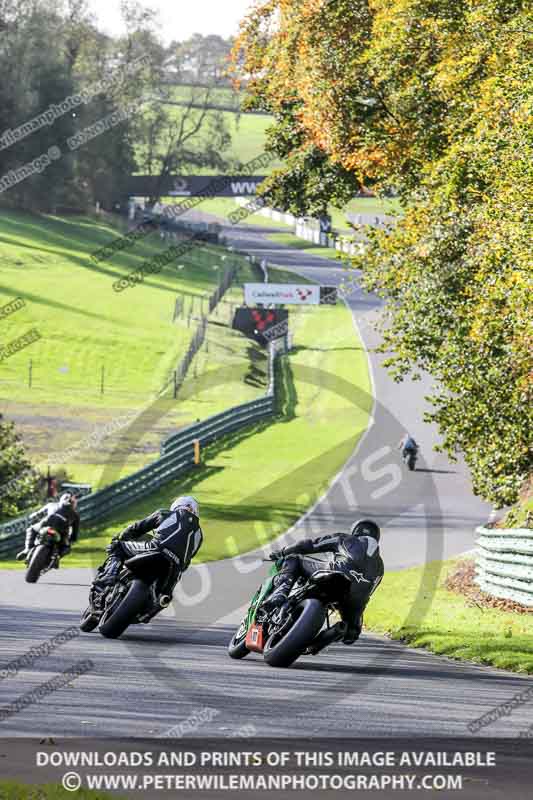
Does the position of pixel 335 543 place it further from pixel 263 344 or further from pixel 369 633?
pixel 263 344

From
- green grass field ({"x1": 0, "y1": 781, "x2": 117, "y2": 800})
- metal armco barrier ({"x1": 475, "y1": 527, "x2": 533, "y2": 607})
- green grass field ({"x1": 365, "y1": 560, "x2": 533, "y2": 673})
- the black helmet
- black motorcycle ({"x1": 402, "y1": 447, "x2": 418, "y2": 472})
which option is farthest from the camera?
black motorcycle ({"x1": 402, "y1": 447, "x2": 418, "y2": 472})

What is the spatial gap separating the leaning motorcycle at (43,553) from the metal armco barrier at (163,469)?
23.3 ft

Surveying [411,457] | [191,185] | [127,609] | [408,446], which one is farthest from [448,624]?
[191,185]

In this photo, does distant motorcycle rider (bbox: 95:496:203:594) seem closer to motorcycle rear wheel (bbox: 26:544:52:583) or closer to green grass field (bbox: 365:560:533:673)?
green grass field (bbox: 365:560:533:673)

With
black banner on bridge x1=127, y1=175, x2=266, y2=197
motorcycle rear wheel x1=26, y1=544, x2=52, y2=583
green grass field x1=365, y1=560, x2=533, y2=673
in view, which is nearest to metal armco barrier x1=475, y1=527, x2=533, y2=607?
green grass field x1=365, y1=560, x2=533, y2=673

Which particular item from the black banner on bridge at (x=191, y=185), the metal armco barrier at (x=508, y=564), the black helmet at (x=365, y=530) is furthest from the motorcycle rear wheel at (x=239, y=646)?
the black banner on bridge at (x=191, y=185)

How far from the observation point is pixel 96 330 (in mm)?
77812

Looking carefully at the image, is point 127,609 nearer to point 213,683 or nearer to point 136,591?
point 136,591

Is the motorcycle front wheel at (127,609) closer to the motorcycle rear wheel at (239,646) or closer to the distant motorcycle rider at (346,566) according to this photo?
the motorcycle rear wheel at (239,646)

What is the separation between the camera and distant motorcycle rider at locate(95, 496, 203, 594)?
1299 centimetres

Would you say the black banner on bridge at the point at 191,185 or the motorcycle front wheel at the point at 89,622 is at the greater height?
the black banner on bridge at the point at 191,185

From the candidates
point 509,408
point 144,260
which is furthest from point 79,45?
point 509,408

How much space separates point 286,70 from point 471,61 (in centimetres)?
683

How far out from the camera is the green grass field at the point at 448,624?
1483 centimetres
